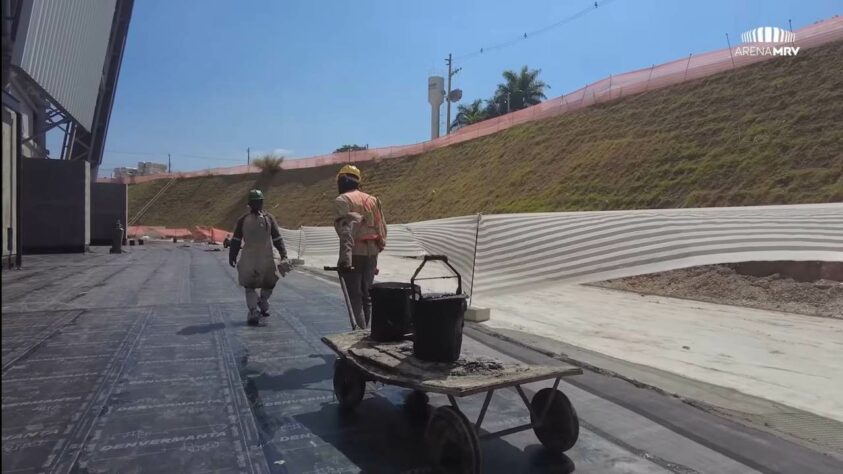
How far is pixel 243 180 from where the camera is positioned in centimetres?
5672

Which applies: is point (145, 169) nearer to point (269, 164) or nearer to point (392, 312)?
point (269, 164)

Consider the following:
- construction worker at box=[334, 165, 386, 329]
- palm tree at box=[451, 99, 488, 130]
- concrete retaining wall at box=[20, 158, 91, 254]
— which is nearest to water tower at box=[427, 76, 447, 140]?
palm tree at box=[451, 99, 488, 130]

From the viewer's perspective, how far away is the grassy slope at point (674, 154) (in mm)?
18016

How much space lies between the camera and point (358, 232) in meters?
4.94

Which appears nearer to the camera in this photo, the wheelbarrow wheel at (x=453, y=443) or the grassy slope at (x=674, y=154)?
the wheelbarrow wheel at (x=453, y=443)

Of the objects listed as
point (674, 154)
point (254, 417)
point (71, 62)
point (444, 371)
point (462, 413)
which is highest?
point (71, 62)

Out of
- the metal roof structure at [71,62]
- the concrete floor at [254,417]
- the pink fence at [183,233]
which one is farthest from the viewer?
the pink fence at [183,233]

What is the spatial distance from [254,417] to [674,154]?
22.2 m

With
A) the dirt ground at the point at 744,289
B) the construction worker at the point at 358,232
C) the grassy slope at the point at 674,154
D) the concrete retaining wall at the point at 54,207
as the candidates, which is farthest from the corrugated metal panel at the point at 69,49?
the dirt ground at the point at 744,289

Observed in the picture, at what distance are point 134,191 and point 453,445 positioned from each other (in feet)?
211

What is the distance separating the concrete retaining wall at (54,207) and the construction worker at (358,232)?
19353mm

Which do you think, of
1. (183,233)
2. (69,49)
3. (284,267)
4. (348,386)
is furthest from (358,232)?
(183,233)

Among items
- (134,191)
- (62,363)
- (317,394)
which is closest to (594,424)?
(317,394)

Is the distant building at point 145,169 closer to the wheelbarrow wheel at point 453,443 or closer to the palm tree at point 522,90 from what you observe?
the palm tree at point 522,90
